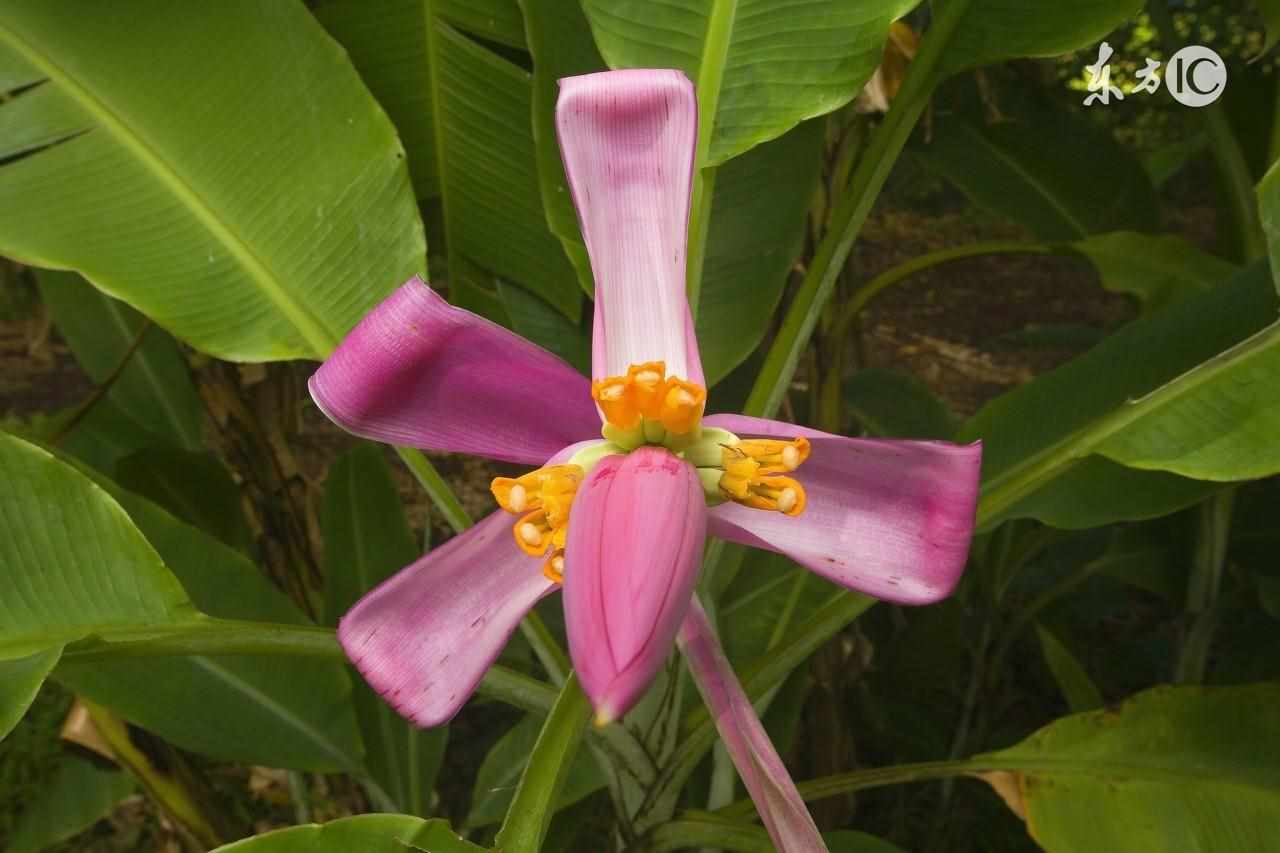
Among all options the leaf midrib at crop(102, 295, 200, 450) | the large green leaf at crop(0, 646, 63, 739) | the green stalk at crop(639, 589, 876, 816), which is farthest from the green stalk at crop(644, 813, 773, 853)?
the leaf midrib at crop(102, 295, 200, 450)

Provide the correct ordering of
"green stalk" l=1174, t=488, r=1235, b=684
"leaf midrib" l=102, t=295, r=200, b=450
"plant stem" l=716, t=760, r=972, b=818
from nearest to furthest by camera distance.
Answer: "plant stem" l=716, t=760, r=972, b=818
"green stalk" l=1174, t=488, r=1235, b=684
"leaf midrib" l=102, t=295, r=200, b=450

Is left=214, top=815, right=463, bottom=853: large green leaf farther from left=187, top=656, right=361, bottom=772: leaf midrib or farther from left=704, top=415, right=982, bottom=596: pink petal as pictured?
left=187, top=656, right=361, bottom=772: leaf midrib

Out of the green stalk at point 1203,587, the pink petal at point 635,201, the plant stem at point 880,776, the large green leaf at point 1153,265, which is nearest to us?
the pink petal at point 635,201

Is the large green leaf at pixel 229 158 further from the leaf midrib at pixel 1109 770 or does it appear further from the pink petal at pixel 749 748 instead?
the leaf midrib at pixel 1109 770

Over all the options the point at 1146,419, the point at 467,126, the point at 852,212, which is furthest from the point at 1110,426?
the point at 467,126

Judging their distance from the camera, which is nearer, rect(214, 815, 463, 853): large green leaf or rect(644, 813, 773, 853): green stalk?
rect(214, 815, 463, 853): large green leaf

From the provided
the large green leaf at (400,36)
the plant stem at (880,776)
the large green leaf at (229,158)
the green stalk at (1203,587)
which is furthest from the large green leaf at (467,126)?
the green stalk at (1203,587)
